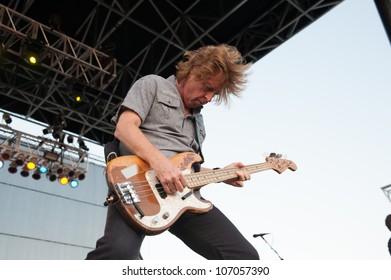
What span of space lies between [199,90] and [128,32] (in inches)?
251

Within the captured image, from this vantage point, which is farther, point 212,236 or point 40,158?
point 40,158

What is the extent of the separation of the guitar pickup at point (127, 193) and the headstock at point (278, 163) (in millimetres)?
1555

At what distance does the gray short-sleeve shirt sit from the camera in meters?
2.15

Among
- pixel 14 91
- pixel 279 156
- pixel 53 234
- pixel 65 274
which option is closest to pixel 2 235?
pixel 53 234

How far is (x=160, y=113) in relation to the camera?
2.23m

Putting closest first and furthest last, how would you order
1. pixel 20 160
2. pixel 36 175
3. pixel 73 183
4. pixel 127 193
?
pixel 127 193 < pixel 20 160 < pixel 36 175 < pixel 73 183

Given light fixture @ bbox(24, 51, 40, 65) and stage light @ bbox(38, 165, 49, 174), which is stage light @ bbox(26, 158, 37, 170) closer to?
stage light @ bbox(38, 165, 49, 174)

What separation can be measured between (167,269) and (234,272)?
0.28 metres

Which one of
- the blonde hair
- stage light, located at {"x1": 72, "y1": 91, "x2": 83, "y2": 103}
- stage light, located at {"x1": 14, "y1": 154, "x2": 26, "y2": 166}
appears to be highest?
stage light, located at {"x1": 72, "y1": 91, "x2": 83, "y2": 103}

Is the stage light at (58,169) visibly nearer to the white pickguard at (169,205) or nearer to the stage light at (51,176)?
the stage light at (51,176)

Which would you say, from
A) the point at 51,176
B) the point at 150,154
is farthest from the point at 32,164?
the point at 150,154

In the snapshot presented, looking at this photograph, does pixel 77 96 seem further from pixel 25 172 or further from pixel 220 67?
pixel 220 67

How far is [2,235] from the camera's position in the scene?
13.8 metres

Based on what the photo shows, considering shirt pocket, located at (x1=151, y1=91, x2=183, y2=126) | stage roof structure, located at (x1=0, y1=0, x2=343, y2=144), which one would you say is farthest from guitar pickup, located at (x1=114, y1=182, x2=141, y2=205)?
stage roof structure, located at (x1=0, y1=0, x2=343, y2=144)
